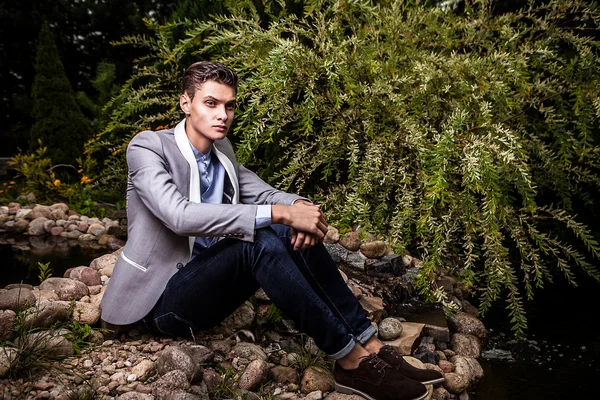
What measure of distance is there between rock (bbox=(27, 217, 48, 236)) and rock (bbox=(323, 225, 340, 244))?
2.78 meters

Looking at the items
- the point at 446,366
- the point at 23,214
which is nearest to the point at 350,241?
the point at 446,366

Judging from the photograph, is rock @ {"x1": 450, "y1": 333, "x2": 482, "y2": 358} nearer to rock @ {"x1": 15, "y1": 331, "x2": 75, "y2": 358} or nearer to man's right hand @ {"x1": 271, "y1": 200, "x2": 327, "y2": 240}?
man's right hand @ {"x1": 271, "y1": 200, "x2": 327, "y2": 240}

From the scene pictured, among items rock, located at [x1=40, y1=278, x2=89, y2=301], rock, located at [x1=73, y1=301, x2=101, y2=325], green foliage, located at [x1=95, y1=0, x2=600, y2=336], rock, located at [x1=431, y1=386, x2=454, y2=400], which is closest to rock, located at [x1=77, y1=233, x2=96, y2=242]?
green foliage, located at [x1=95, y1=0, x2=600, y2=336]

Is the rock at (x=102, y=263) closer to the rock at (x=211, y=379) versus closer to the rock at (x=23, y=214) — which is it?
the rock at (x=211, y=379)

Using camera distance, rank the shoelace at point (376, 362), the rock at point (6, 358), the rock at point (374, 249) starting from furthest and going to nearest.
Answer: the rock at point (374, 249) → the shoelace at point (376, 362) → the rock at point (6, 358)

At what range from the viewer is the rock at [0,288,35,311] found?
2.09 meters

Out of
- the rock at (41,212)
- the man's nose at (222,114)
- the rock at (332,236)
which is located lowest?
the rock at (41,212)

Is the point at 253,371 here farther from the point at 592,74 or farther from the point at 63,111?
the point at 63,111

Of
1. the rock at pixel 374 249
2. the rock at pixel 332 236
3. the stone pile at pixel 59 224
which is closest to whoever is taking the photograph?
the rock at pixel 374 249

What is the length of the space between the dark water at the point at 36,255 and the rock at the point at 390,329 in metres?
2.04

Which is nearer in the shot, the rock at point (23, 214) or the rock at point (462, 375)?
the rock at point (462, 375)

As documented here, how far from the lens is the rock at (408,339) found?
245 cm

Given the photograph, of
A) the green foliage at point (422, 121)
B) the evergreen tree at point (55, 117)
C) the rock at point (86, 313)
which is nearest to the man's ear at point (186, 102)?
the green foliage at point (422, 121)

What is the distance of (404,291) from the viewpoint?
3111 mm
